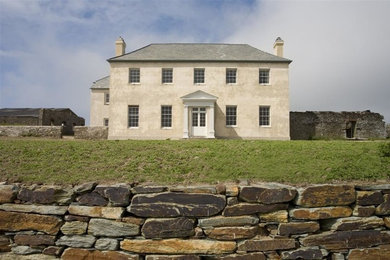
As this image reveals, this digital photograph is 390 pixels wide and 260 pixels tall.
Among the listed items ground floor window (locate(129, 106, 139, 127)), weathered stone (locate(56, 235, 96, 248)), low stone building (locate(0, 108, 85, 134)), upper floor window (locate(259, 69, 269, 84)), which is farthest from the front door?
weathered stone (locate(56, 235, 96, 248))

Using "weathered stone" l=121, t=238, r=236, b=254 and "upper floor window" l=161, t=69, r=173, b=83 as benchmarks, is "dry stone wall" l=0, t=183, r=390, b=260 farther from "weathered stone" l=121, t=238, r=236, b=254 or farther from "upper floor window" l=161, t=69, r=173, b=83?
"upper floor window" l=161, t=69, r=173, b=83

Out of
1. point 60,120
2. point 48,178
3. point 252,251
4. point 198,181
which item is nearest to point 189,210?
point 198,181

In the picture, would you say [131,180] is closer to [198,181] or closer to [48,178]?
[198,181]

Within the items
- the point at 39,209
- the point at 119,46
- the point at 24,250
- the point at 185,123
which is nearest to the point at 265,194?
the point at 39,209

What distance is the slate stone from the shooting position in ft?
19.4

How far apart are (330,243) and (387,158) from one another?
3.95m

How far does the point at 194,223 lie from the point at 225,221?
28.1 inches

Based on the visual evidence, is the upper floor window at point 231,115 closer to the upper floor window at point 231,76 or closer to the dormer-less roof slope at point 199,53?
the upper floor window at point 231,76

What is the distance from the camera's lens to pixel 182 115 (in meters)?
24.9

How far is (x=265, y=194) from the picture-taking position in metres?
5.86

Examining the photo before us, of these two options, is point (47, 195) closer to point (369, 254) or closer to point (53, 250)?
point (53, 250)

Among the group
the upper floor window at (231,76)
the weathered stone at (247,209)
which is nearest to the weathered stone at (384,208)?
the weathered stone at (247,209)

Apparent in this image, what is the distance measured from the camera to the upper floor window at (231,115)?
82.7ft

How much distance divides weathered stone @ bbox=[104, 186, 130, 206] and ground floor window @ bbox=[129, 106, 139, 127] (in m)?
19.7
